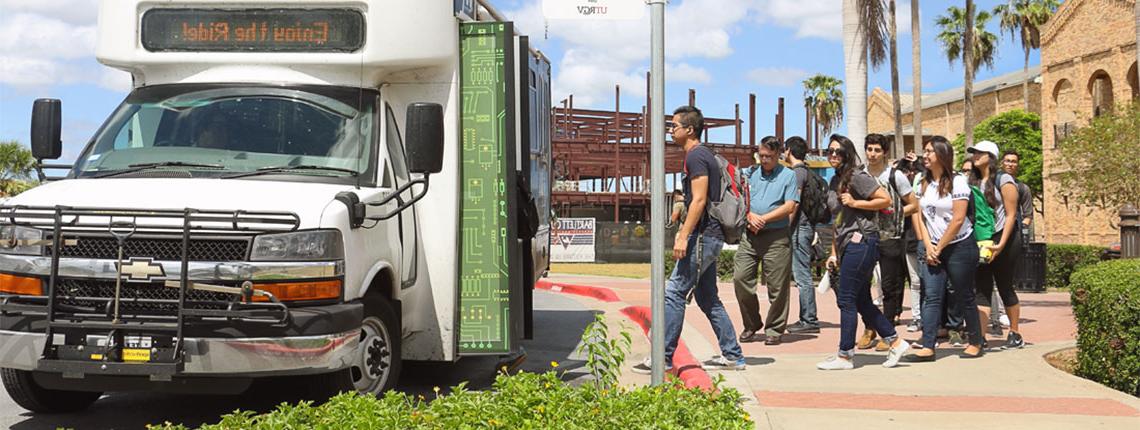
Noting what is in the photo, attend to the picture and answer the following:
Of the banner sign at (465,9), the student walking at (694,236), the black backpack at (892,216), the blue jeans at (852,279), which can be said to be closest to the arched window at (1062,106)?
the black backpack at (892,216)

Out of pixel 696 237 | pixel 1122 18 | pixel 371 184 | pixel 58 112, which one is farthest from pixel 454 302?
pixel 1122 18

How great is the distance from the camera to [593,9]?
5266 mm

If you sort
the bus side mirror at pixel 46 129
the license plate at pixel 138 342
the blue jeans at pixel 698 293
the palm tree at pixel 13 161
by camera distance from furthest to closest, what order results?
the palm tree at pixel 13 161, the blue jeans at pixel 698 293, the bus side mirror at pixel 46 129, the license plate at pixel 138 342

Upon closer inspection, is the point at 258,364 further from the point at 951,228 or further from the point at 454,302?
the point at 951,228

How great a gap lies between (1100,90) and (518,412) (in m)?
47.8

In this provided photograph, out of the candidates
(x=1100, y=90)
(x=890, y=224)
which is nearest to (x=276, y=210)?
(x=890, y=224)

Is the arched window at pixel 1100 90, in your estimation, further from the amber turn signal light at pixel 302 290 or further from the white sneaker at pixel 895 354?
the amber turn signal light at pixel 302 290

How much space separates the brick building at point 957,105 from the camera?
64750 millimetres

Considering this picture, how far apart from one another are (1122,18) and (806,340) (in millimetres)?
39335

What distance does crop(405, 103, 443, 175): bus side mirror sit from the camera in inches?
258

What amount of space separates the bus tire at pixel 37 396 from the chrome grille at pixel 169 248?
1.12 m

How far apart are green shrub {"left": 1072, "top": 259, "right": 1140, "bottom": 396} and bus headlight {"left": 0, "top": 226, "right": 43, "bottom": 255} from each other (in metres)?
6.35

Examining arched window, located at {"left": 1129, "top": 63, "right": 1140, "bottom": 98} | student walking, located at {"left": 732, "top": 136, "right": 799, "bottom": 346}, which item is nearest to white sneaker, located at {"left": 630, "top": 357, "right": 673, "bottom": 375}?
student walking, located at {"left": 732, "top": 136, "right": 799, "bottom": 346}

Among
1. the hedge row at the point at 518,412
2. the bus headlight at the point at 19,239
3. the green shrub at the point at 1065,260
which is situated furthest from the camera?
the green shrub at the point at 1065,260
